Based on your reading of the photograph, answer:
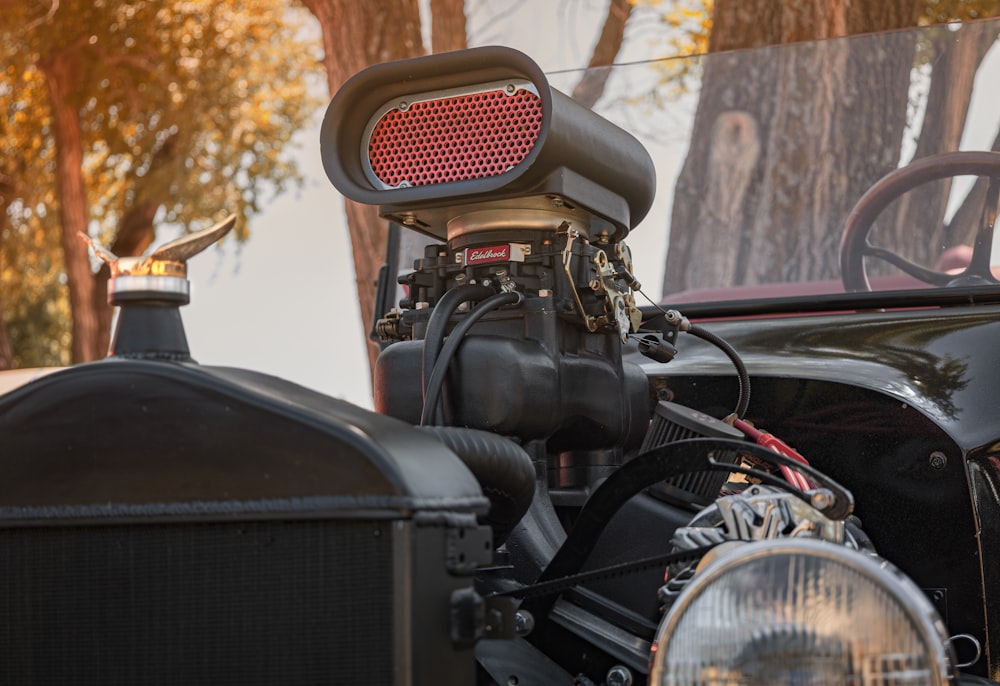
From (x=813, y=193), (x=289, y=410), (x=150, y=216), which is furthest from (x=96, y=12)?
(x=289, y=410)

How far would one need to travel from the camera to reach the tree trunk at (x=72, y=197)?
13.7m

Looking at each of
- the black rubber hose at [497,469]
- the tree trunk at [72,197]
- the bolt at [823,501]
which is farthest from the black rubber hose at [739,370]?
the tree trunk at [72,197]

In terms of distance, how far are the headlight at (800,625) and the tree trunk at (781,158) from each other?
5.04 feet

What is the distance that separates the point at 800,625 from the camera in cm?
131

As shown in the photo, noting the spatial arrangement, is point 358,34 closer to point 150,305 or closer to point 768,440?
point 768,440

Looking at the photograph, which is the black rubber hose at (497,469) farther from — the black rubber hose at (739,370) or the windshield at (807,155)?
the windshield at (807,155)

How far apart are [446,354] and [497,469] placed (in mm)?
243

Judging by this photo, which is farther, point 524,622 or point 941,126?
point 941,126

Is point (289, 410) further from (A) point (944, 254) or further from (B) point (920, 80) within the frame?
(B) point (920, 80)

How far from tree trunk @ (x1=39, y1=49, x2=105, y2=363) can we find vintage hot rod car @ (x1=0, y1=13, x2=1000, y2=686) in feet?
37.2

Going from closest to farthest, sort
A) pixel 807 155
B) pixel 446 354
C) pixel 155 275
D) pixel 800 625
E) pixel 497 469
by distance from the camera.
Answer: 1. pixel 800 625
2. pixel 155 275
3. pixel 497 469
4. pixel 446 354
5. pixel 807 155

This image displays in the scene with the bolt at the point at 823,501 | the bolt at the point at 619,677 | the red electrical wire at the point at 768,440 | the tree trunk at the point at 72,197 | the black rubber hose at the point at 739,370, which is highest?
the tree trunk at the point at 72,197

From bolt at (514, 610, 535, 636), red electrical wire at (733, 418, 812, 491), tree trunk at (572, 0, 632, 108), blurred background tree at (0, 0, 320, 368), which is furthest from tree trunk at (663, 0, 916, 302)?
blurred background tree at (0, 0, 320, 368)

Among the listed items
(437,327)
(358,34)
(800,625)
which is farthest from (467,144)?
(358,34)
